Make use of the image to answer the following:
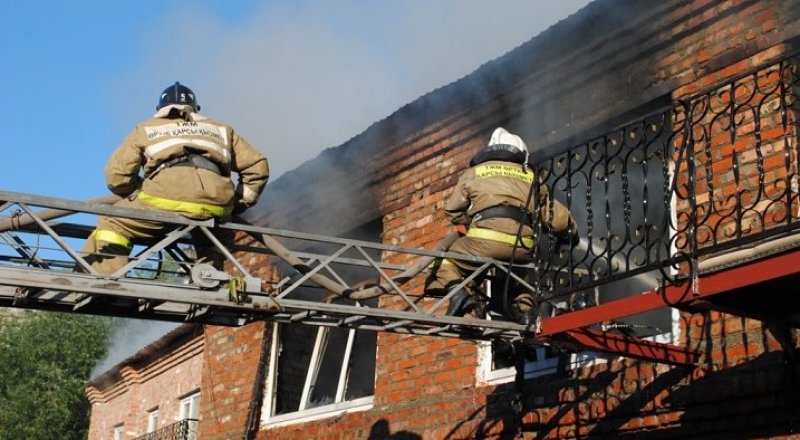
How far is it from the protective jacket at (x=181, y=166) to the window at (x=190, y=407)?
269 inches

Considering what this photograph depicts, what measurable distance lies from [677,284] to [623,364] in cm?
159

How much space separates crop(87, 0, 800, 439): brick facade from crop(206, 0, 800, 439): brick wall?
1cm

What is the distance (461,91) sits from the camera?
9.45 meters

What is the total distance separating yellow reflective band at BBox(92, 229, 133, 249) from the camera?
22.2ft

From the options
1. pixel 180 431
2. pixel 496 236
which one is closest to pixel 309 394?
pixel 180 431

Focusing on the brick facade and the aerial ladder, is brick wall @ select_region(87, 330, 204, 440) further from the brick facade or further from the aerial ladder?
the aerial ladder

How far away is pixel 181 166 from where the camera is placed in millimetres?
6840

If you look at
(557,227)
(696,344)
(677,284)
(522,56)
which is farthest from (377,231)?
(677,284)

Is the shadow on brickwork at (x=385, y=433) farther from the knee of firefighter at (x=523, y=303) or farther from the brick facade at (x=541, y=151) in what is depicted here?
the knee of firefighter at (x=523, y=303)

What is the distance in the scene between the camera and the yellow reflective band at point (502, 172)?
→ 293 inches

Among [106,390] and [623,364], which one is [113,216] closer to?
[623,364]

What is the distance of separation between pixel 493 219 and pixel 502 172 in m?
0.33

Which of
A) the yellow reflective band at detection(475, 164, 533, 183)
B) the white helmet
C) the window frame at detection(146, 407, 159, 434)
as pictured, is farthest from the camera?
the window frame at detection(146, 407, 159, 434)

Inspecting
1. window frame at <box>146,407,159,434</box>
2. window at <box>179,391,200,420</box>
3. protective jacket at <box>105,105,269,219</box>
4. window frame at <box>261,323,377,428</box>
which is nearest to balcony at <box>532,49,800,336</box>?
protective jacket at <box>105,105,269,219</box>
